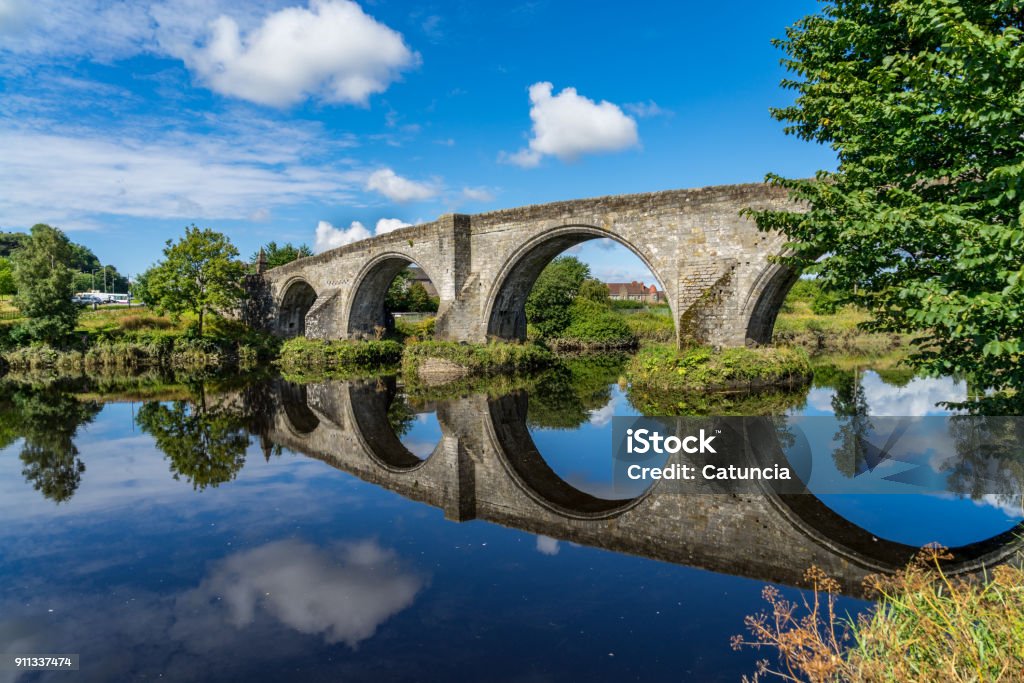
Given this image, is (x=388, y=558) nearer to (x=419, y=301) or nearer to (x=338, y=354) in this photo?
(x=338, y=354)

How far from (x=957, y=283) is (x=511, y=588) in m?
5.14

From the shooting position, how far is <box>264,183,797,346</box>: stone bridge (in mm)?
15219

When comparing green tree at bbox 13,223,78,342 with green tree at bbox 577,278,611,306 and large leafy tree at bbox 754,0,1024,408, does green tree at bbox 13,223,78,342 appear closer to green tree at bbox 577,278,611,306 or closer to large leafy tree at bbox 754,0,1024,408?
green tree at bbox 577,278,611,306

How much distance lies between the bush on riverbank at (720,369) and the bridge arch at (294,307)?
22.5m

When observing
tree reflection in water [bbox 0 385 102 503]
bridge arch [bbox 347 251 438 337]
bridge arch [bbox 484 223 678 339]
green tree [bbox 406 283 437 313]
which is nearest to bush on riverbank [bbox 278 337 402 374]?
bridge arch [bbox 347 251 438 337]

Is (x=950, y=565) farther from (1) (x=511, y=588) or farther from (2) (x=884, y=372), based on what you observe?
(2) (x=884, y=372)

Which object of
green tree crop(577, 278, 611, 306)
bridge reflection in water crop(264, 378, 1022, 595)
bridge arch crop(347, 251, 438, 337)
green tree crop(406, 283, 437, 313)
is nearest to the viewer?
bridge reflection in water crop(264, 378, 1022, 595)

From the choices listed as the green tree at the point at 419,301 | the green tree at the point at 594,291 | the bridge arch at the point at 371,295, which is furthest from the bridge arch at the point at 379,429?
the green tree at the point at 419,301

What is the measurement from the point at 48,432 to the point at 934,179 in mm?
15201

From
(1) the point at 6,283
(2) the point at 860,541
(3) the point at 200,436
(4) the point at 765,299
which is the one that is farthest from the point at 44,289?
(2) the point at 860,541

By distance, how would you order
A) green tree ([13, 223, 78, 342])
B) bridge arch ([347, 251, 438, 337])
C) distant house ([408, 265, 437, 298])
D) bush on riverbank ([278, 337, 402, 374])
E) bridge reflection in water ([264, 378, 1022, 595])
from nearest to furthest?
bridge reflection in water ([264, 378, 1022, 595]) < bush on riverbank ([278, 337, 402, 374]) < green tree ([13, 223, 78, 342]) < bridge arch ([347, 251, 438, 337]) < distant house ([408, 265, 437, 298])

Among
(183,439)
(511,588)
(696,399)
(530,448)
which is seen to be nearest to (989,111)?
(511,588)

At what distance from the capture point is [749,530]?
18.8ft

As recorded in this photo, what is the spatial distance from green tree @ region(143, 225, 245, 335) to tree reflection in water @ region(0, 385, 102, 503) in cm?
959
